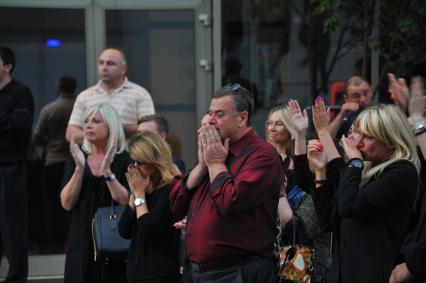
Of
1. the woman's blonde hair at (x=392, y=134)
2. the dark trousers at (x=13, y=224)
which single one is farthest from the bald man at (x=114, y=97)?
the woman's blonde hair at (x=392, y=134)

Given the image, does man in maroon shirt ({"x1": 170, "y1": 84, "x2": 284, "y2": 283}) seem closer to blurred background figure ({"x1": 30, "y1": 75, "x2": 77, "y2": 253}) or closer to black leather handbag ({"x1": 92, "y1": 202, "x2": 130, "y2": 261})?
black leather handbag ({"x1": 92, "y1": 202, "x2": 130, "y2": 261})

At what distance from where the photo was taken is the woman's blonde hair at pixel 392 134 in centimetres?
381

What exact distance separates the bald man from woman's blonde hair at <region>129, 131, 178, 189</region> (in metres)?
1.79

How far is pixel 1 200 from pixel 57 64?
1.98 m

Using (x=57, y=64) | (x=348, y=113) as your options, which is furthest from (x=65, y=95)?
(x=348, y=113)

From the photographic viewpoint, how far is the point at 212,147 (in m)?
3.68

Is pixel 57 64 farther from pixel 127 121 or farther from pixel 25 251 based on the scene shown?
pixel 25 251

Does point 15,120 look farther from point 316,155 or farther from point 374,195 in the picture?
point 374,195

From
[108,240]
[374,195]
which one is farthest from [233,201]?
[108,240]

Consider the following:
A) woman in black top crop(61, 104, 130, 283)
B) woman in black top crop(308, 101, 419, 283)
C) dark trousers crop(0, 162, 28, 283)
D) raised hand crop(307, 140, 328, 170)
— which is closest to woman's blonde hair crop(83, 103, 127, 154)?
woman in black top crop(61, 104, 130, 283)

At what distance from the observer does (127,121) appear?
6.45m

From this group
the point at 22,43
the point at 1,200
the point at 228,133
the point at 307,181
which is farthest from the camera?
the point at 22,43

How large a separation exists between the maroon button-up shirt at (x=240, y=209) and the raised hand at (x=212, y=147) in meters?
0.10

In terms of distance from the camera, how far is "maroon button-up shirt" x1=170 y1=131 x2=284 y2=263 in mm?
3559
